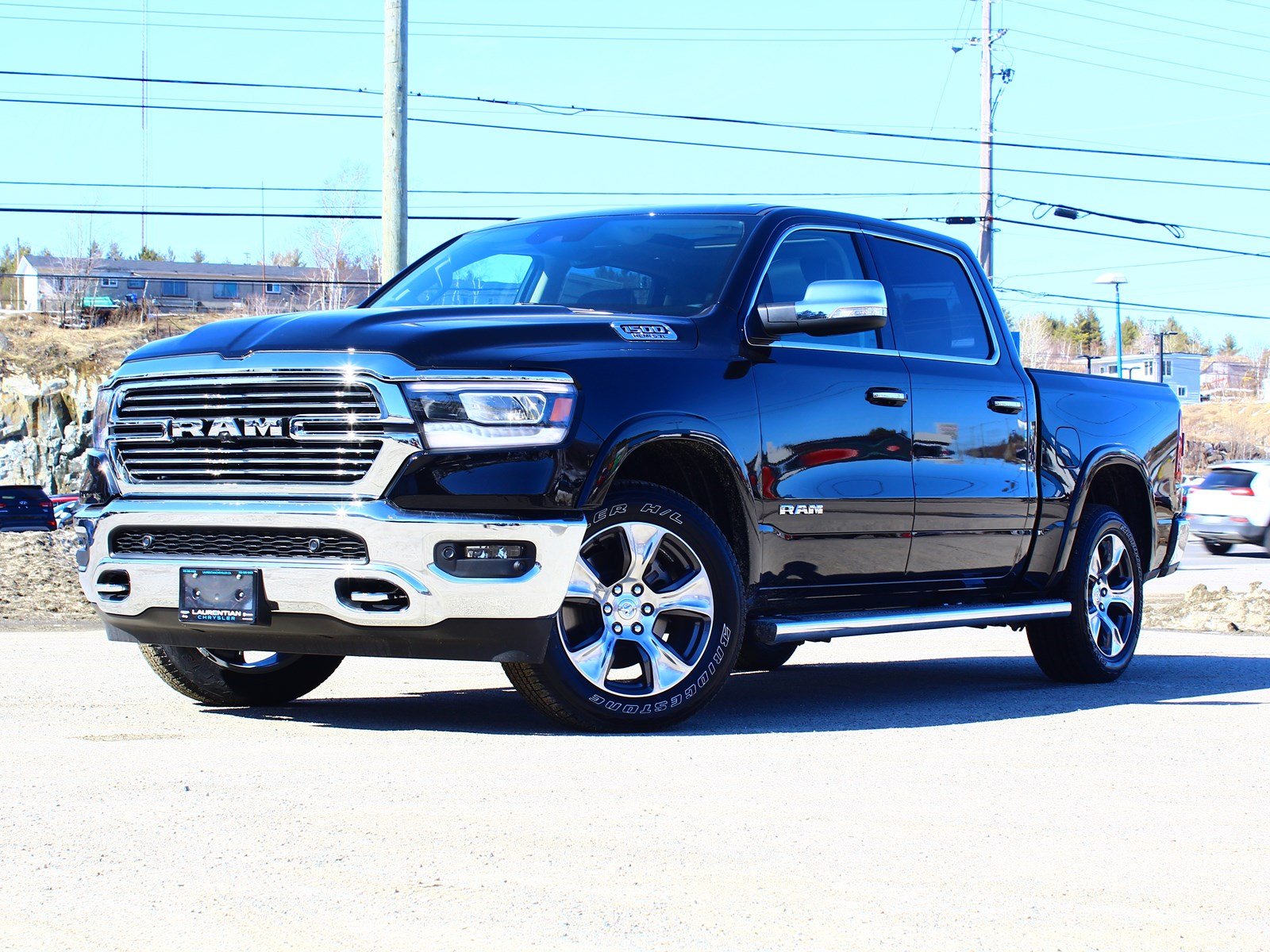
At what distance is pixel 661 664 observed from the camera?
582 cm

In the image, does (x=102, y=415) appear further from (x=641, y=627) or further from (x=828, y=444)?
(x=828, y=444)

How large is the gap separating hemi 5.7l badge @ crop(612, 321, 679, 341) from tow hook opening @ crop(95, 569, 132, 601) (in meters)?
1.95

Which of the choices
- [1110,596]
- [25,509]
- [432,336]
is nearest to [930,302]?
[1110,596]

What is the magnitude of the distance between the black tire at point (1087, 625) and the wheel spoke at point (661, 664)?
3015 millimetres

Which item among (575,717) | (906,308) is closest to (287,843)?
(575,717)

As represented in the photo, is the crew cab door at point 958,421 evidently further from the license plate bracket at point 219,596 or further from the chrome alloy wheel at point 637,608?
the license plate bracket at point 219,596

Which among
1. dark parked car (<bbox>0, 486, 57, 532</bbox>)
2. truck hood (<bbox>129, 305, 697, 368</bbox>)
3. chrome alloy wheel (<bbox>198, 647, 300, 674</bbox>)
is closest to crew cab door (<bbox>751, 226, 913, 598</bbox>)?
truck hood (<bbox>129, 305, 697, 368</bbox>)

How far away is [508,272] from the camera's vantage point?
7.08 meters

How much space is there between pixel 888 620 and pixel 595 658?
153cm

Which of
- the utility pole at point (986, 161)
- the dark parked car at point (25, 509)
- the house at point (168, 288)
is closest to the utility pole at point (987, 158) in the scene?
the utility pole at point (986, 161)

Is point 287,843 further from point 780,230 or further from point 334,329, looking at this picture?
point 780,230

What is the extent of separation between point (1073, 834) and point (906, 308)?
3627 mm

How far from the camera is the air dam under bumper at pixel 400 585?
5371 millimetres

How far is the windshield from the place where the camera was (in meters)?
6.61
